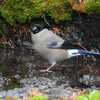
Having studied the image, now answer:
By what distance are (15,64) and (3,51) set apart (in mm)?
487

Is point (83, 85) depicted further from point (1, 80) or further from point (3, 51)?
point (3, 51)

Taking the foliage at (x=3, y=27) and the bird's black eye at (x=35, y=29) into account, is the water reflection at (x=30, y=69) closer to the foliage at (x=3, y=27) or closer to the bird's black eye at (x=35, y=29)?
the foliage at (x=3, y=27)

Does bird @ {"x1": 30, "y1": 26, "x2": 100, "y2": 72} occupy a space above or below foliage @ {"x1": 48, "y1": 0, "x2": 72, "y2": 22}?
below

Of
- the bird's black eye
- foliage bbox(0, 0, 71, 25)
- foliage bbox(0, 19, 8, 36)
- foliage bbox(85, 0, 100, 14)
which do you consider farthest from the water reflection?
foliage bbox(85, 0, 100, 14)

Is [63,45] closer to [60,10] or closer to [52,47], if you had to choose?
[52,47]

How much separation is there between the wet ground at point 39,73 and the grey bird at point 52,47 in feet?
0.68

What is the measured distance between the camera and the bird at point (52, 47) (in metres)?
7.87

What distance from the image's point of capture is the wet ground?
23.6 feet

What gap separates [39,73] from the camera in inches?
312

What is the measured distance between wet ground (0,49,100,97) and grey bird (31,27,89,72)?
207mm

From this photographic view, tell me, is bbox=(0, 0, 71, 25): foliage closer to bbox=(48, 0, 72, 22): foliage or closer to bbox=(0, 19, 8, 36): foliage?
bbox=(48, 0, 72, 22): foliage

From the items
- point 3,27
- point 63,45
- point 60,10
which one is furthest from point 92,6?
point 3,27

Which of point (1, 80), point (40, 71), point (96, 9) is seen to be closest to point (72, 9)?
point (96, 9)

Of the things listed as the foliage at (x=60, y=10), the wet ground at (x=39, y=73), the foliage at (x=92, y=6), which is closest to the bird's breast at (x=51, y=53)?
the wet ground at (x=39, y=73)
